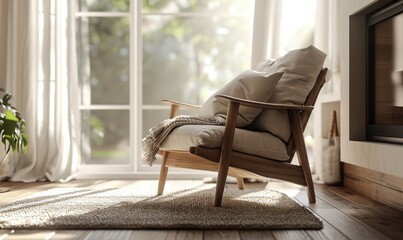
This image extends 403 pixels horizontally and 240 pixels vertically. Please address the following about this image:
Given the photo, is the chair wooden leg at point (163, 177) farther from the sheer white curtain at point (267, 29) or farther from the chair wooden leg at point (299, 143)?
the sheer white curtain at point (267, 29)

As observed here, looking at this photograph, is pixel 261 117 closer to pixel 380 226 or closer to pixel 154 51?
pixel 380 226

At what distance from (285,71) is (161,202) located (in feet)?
3.25

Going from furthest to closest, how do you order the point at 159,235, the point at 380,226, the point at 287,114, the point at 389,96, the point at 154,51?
the point at 154,51 < the point at 287,114 < the point at 389,96 < the point at 380,226 < the point at 159,235

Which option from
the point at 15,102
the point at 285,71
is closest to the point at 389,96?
the point at 285,71

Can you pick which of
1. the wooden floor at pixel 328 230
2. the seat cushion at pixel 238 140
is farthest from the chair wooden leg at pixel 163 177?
the wooden floor at pixel 328 230

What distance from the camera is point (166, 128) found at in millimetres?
3244

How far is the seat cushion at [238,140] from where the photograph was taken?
2.81m

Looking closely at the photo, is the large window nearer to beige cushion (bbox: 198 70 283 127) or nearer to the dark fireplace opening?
beige cushion (bbox: 198 70 283 127)

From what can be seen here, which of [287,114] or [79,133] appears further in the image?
[79,133]

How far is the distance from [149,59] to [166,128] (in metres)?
1.79

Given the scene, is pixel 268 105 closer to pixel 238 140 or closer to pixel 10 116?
pixel 238 140

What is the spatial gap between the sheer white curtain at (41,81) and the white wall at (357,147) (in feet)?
6.98

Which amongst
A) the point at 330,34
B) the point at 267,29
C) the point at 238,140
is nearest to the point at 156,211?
the point at 238,140

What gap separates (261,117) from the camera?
10.3ft
